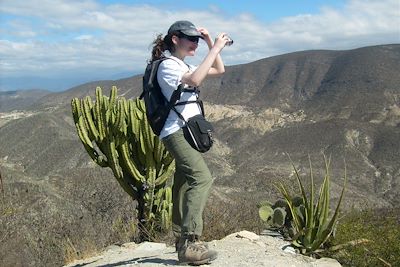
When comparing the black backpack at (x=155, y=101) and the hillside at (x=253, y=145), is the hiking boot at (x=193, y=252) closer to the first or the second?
the black backpack at (x=155, y=101)

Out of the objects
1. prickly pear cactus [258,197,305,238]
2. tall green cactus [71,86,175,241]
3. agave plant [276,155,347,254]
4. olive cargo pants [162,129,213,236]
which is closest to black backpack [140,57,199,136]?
olive cargo pants [162,129,213,236]

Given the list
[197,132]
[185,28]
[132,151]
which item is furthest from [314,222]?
[132,151]

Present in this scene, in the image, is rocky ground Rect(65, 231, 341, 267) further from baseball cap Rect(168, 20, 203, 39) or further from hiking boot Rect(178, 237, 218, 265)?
baseball cap Rect(168, 20, 203, 39)

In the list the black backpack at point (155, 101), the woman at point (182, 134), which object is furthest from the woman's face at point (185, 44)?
the black backpack at point (155, 101)

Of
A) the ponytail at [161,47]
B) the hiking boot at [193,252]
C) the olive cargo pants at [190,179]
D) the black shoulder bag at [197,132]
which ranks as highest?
the ponytail at [161,47]

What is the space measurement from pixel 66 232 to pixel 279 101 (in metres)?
89.6

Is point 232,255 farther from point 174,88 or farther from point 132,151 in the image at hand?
point 132,151

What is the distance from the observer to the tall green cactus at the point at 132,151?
6672 millimetres

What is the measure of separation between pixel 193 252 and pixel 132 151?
311 centimetres

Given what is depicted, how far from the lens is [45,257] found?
315 inches

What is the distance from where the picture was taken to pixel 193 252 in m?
3.96

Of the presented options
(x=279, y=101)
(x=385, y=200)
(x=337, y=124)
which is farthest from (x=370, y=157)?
(x=279, y=101)

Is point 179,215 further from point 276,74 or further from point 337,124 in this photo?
point 276,74

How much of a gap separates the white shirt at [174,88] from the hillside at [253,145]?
312 centimetres
